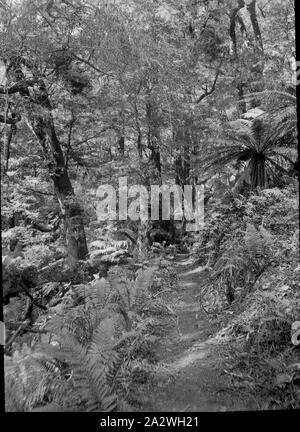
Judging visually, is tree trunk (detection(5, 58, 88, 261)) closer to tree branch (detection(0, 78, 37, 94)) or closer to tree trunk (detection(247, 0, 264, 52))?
tree branch (detection(0, 78, 37, 94))

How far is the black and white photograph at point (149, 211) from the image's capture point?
284 centimetres

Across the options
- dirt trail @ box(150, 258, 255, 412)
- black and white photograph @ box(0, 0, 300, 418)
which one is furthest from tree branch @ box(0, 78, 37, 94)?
dirt trail @ box(150, 258, 255, 412)

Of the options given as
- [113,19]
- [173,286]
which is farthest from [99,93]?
[173,286]

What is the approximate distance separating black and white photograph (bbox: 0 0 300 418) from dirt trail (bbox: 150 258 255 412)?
0.05ft

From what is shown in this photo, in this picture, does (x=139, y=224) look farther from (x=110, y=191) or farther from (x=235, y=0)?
(x=235, y=0)

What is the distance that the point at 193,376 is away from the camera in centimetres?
312

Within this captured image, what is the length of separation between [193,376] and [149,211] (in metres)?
5.80

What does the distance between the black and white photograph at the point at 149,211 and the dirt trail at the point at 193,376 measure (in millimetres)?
17

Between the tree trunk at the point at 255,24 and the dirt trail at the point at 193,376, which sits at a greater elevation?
the tree trunk at the point at 255,24

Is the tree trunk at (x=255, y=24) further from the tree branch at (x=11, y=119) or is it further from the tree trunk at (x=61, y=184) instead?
the tree branch at (x=11, y=119)

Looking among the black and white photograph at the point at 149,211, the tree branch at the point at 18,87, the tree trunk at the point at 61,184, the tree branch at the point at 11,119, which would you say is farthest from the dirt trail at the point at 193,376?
the tree branch at the point at 18,87

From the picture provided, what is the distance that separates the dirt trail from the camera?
270cm

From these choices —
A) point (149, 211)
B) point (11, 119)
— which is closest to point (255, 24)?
point (149, 211)

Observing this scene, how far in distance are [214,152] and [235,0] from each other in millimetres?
3842
